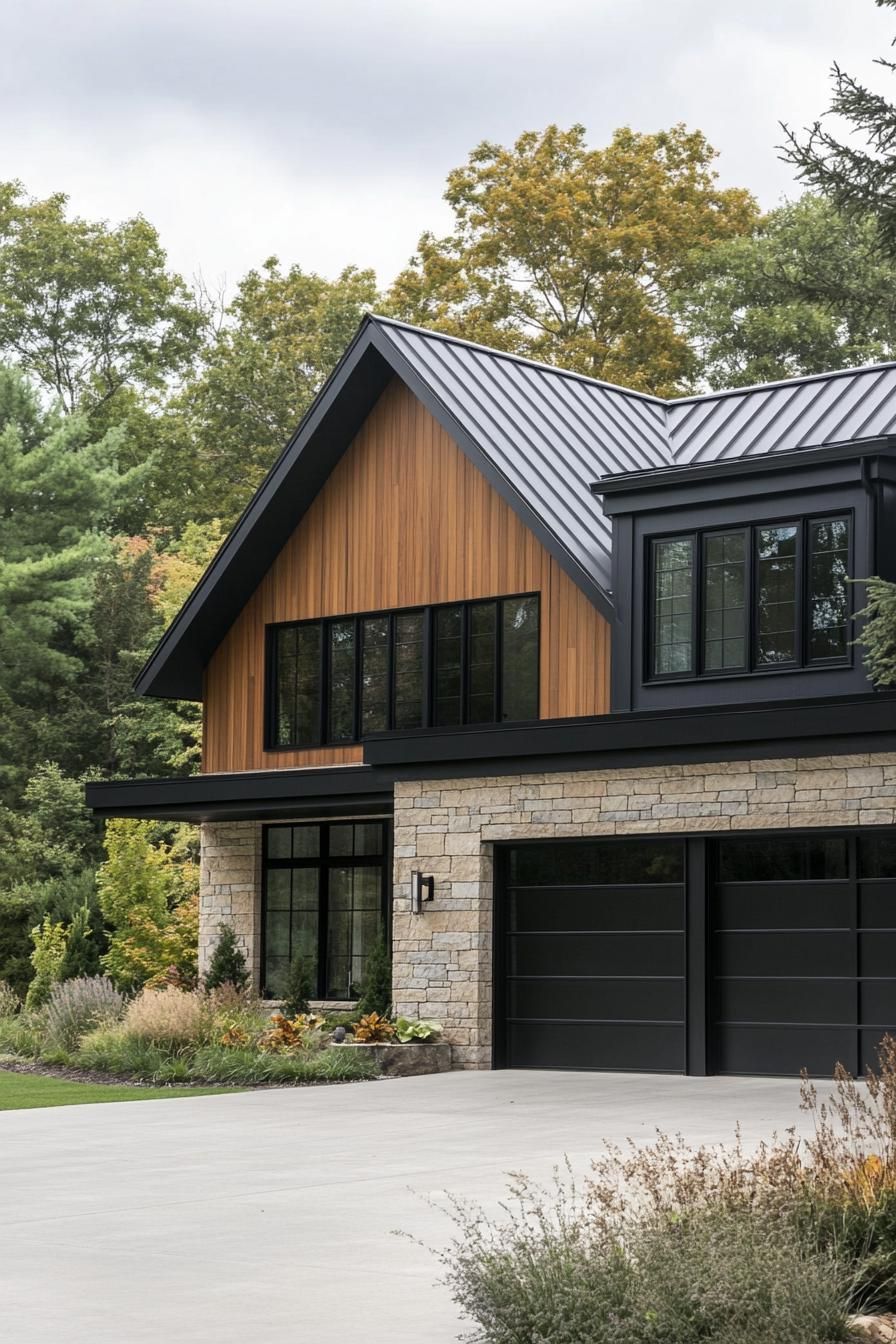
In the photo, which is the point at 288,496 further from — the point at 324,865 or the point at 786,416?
the point at 786,416

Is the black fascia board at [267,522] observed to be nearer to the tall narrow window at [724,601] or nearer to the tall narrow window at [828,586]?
the tall narrow window at [724,601]

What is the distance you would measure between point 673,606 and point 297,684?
271 inches

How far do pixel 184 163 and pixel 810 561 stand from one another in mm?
38618

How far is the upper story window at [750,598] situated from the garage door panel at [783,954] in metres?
3.16

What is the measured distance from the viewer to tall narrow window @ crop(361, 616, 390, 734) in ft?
85.9

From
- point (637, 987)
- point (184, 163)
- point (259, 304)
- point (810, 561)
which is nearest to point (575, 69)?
point (259, 304)

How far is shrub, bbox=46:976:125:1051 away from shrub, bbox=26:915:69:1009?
4.67 metres

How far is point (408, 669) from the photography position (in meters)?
25.9

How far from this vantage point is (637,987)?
2064 centimetres

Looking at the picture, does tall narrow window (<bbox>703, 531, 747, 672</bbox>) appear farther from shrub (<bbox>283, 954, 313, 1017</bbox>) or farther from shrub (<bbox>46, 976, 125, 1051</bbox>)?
Answer: shrub (<bbox>46, 976, 125, 1051</bbox>)

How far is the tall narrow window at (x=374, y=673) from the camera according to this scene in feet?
85.9

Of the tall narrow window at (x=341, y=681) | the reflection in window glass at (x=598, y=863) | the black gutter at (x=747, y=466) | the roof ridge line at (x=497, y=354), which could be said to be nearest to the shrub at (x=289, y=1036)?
the reflection in window glass at (x=598, y=863)

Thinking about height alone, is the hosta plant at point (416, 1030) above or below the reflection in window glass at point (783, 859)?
below

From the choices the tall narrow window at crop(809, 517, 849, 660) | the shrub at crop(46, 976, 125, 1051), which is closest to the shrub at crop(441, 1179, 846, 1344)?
the tall narrow window at crop(809, 517, 849, 660)
